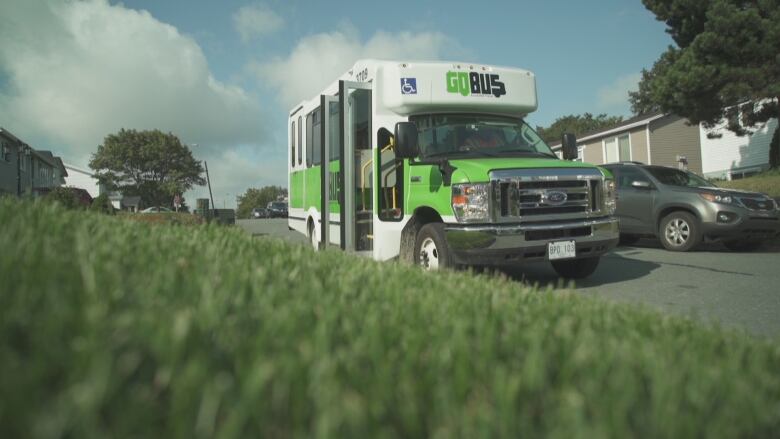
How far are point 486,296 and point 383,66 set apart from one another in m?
5.70

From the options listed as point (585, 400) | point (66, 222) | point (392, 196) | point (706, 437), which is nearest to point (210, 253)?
point (66, 222)

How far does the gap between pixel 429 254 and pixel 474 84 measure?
283 centimetres

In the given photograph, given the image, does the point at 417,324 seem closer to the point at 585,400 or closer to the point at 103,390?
the point at 585,400

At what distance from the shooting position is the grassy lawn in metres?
18.6

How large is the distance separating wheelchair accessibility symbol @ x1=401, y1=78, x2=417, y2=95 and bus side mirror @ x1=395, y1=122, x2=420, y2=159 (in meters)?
0.78

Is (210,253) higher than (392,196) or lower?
lower

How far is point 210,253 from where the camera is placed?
9.50ft

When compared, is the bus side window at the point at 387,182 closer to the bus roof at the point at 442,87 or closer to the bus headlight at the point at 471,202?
the bus roof at the point at 442,87

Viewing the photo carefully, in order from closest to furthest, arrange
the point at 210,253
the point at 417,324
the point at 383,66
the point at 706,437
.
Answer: the point at 706,437 < the point at 417,324 < the point at 210,253 < the point at 383,66

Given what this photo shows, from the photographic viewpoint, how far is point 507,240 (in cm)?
643

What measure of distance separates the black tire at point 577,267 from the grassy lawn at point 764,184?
12842 mm

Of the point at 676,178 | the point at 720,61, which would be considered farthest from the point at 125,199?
the point at 676,178

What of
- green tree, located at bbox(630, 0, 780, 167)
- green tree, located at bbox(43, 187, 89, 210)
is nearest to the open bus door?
green tree, located at bbox(43, 187, 89, 210)

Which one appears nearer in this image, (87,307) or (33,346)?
(33,346)
